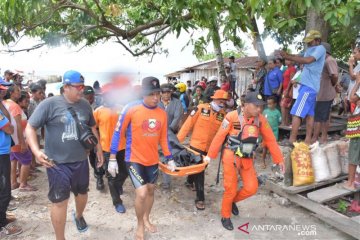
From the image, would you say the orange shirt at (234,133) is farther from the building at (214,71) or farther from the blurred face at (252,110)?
the building at (214,71)

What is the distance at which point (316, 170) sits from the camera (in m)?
4.89

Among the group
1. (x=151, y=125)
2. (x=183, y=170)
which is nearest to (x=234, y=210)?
(x=183, y=170)

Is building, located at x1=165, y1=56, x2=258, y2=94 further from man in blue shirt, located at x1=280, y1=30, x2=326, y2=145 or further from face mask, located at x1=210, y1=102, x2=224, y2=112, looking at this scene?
face mask, located at x1=210, y1=102, x2=224, y2=112

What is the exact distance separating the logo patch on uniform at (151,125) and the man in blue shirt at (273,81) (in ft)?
15.8

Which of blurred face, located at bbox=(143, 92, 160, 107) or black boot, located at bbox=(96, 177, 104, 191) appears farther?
black boot, located at bbox=(96, 177, 104, 191)

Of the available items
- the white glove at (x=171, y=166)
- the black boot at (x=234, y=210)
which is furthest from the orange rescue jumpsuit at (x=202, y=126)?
the white glove at (x=171, y=166)

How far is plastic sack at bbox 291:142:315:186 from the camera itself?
4820mm

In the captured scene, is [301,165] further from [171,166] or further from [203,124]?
[171,166]

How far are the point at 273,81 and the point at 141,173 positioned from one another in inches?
208

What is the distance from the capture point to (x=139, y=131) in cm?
395

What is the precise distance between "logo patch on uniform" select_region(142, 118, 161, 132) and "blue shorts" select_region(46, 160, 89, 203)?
2.75 feet

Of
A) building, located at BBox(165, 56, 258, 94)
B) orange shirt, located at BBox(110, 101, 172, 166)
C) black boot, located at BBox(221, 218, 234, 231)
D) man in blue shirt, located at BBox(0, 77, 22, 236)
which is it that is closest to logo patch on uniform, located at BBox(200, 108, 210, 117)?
orange shirt, located at BBox(110, 101, 172, 166)

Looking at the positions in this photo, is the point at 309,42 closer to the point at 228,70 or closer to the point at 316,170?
the point at 316,170

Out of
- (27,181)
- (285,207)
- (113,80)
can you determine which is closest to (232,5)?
(113,80)
